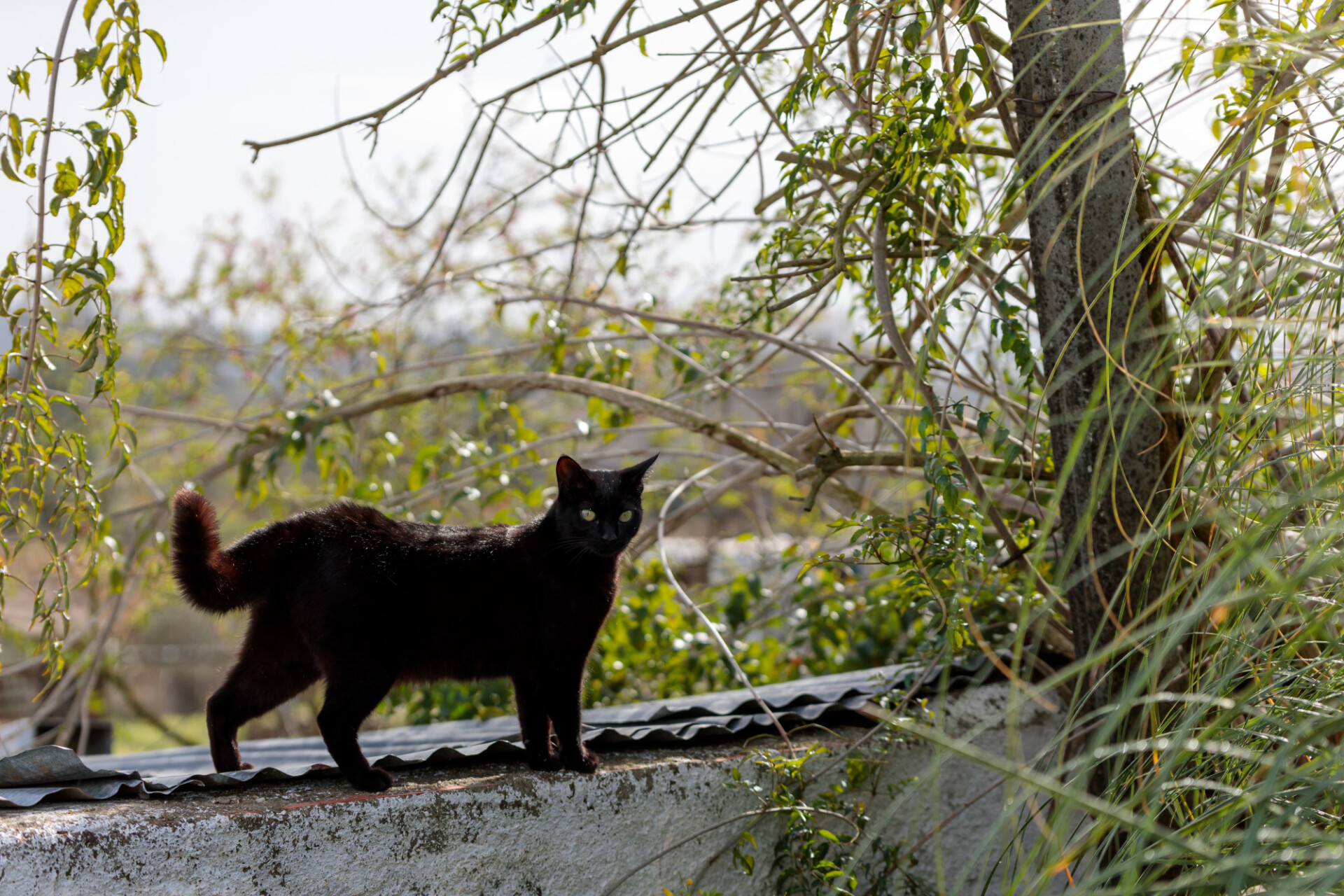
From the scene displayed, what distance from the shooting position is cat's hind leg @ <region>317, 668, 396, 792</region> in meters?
Result: 1.76

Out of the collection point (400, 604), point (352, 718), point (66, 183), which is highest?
point (66, 183)

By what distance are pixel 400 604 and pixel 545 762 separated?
1.42ft

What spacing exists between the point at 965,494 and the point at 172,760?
233 centimetres

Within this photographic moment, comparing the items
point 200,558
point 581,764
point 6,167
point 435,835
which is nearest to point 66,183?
point 6,167

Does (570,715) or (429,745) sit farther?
(429,745)

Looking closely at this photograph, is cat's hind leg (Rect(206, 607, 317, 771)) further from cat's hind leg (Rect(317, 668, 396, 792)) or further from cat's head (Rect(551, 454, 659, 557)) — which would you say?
cat's head (Rect(551, 454, 659, 557))

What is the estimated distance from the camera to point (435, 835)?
1677 mm

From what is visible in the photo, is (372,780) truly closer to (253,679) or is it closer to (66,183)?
(253,679)

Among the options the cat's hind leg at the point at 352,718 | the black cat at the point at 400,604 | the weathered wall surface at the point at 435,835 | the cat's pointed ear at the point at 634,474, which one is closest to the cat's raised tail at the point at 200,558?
the black cat at the point at 400,604

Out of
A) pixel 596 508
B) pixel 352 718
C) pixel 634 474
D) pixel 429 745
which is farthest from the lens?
pixel 429 745

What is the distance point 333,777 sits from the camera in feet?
5.98

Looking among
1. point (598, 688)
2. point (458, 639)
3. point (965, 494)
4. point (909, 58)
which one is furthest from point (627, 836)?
point (598, 688)

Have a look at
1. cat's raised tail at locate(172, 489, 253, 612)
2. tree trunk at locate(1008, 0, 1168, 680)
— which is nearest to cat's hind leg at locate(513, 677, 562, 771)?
cat's raised tail at locate(172, 489, 253, 612)

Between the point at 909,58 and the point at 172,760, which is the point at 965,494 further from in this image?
the point at 172,760
